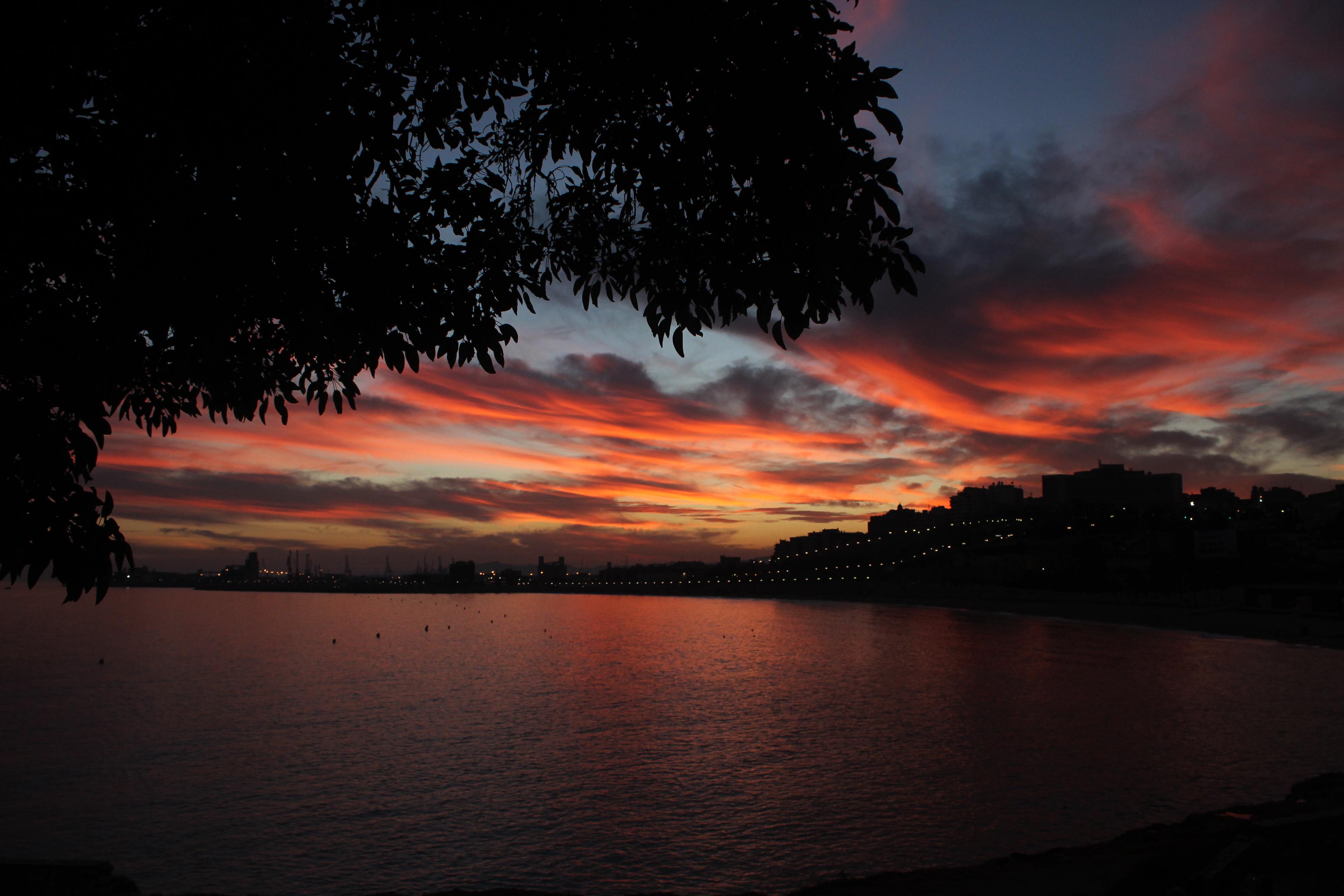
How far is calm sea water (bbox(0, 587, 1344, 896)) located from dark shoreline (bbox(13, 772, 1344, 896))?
2.27 metres

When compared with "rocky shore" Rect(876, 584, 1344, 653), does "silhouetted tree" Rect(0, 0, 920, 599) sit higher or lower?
higher

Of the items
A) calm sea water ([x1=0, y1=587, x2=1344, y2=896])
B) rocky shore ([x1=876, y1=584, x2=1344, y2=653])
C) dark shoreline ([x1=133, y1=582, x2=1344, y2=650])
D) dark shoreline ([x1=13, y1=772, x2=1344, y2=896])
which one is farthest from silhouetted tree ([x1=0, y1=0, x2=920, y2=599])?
dark shoreline ([x1=133, y1=582, x2=1344, y2=650])

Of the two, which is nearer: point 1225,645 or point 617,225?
point 617,225

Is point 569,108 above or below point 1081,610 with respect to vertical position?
above

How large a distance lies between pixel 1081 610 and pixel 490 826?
3849 inches

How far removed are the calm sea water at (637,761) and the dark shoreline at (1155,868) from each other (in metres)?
2.27

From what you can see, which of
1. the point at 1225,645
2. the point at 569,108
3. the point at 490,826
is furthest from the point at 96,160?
the point at 1225,645

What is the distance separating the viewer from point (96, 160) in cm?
556

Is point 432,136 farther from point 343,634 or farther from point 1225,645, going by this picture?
point 343,634

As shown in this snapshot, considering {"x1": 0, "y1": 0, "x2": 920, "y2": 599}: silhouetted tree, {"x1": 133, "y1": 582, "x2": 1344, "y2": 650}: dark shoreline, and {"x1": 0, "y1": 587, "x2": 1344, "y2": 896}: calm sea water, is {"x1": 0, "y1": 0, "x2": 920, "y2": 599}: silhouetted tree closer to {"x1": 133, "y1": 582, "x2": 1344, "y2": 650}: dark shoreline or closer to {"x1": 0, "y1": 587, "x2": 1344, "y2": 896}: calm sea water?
{"x1": 0, "y1": 587, "x2": 1344, "y2": 896}: calm sea water

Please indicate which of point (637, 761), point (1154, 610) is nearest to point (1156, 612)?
point (1154, 610)

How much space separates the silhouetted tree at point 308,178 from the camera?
17.1 feet

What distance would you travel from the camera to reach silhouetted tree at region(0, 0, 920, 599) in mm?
5223

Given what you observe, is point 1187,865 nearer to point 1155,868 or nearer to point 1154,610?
point 1155,868
